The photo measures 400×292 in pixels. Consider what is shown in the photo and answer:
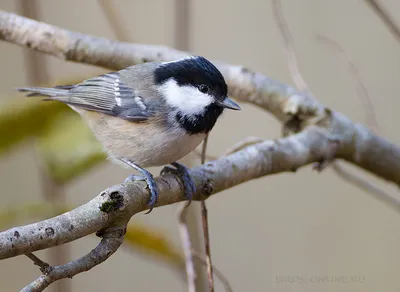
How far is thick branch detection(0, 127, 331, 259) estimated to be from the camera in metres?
0.60

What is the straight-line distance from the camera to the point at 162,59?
1.25m

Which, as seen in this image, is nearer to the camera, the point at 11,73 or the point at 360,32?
the point at 360,32

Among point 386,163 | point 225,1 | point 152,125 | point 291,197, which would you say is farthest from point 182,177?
point 225,1

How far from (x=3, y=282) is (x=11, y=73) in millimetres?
963

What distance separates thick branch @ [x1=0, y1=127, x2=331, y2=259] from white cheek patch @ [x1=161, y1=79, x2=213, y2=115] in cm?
12

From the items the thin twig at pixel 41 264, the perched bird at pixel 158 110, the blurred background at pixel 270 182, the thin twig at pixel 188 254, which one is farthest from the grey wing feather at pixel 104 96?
the blurred background at pixel 270 182

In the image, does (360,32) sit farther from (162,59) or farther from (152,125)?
(152,125)

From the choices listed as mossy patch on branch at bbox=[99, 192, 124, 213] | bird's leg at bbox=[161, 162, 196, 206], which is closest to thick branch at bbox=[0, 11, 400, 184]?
bird's leg at bbox=[161, 162, 196, 206]

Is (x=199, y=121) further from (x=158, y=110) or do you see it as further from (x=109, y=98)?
(x=109, y=98)

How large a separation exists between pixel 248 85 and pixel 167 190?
453mm

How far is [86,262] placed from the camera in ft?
2.14

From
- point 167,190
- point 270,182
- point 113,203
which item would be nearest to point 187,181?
point 167,190

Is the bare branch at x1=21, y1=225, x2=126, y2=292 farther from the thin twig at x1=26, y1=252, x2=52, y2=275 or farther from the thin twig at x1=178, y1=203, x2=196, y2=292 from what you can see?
the thin twig at x1=178, y1=203, x2=196, y2=292

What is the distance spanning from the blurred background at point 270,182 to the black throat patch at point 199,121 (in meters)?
1.00
